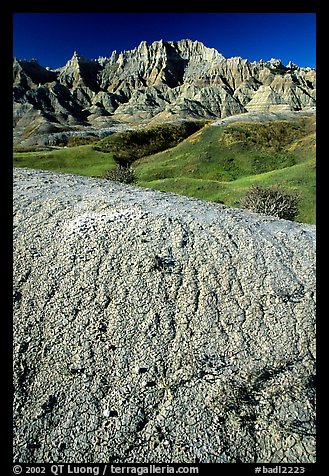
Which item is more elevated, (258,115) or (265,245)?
(258,115)

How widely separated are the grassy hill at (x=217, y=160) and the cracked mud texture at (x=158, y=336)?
A: 23.1 meters

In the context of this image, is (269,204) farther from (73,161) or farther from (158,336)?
(73,161)

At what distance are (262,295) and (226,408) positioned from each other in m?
3.86

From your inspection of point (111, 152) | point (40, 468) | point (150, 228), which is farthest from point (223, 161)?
point (40, 468)

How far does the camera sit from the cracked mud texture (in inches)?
259

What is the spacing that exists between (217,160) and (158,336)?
51.4 metres

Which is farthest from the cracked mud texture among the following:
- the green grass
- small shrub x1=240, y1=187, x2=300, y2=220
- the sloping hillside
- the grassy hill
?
the green grass

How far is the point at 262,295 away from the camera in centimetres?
1000

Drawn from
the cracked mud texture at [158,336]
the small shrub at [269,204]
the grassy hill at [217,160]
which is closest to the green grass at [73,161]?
the grassy hill at [217,160]

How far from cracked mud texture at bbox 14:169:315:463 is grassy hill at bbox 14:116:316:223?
911 inches

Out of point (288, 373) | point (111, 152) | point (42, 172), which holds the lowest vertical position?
point (288, 373)

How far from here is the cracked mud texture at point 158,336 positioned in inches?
259
